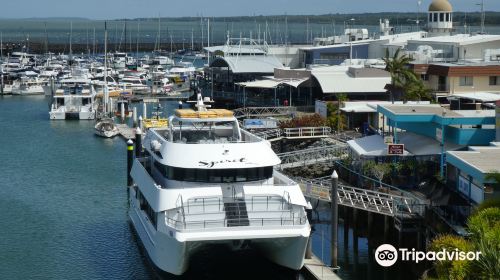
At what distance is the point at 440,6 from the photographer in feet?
304

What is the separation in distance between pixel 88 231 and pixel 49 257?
3920 millimetres

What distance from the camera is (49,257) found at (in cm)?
3744

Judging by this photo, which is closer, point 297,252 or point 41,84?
point 297,252

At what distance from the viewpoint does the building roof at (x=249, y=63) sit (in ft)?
282

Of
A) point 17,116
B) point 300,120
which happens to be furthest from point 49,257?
point 17,116

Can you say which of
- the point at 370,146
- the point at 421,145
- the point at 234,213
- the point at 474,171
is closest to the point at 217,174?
the point at 234,213

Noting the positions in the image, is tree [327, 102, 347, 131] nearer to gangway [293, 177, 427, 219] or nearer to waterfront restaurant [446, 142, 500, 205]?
gangway [293, 177, 427, 219]

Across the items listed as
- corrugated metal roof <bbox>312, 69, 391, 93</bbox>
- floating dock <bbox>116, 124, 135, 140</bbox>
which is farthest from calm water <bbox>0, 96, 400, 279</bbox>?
corrugated metal roof <bbox>312, 69, 391, 93</bbox>

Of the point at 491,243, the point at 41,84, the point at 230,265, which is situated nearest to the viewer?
the point at 491,243

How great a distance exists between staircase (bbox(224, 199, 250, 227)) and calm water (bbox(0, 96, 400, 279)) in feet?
10.3

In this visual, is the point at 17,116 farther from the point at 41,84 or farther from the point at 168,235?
the point at 168,235

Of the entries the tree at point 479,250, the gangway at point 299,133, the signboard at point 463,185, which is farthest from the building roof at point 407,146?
the tree at point 479,250

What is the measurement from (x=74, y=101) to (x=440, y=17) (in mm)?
37039

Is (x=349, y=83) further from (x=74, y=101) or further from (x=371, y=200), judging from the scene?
(x=371, y=200)
